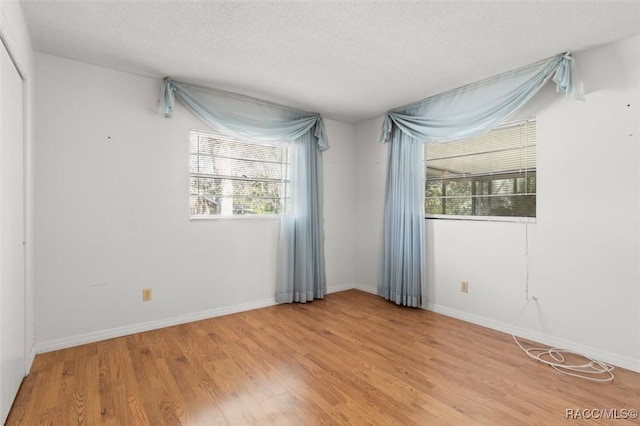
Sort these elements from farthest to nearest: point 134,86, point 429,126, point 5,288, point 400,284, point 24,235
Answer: point 400,284
point 429,126
point 134,86
point 24,235
point 5,288

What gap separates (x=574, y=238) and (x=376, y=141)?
98.5 inches

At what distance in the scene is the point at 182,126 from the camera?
328 centimetres

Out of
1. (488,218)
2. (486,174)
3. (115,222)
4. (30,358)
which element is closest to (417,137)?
(486,174)

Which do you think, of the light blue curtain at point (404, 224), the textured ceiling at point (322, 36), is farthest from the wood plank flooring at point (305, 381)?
the textured ceiling at point (322, 36)

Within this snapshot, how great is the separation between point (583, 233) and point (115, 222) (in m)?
3.93

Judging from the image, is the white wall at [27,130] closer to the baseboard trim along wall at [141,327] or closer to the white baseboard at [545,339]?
the baseboard trim along wall at [141,327]

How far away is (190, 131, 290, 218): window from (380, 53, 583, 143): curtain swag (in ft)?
4.68

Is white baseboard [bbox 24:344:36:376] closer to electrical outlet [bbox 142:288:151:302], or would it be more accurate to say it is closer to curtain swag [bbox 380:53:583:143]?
electrical outlet [bbox 142:288:151:302]

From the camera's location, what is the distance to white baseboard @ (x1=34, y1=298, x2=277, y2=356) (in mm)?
2646

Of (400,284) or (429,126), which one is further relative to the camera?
(400,284)

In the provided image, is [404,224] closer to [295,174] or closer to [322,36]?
[295,174]

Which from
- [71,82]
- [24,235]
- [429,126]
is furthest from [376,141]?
[24,235]

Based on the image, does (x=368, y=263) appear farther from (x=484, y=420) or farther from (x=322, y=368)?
(x=484, y=420)

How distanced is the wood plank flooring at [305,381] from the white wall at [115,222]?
0.30 metres
